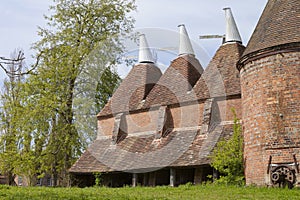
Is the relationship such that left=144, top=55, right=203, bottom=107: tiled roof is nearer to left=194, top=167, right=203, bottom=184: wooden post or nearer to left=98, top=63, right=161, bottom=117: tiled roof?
left=98, top=63, right=161, bottom=117: tiled roof

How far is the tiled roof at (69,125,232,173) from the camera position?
23.0 m

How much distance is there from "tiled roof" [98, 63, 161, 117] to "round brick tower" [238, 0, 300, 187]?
35.4 ft

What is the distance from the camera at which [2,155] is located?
1238 inches

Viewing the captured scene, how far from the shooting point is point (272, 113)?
18.5 meters

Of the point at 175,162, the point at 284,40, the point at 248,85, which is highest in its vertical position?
the point at 284,40

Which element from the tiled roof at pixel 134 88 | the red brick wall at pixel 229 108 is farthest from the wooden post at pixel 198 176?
the tiled roof at pixel 134 88

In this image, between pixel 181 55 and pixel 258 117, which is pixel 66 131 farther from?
pixel 258 117

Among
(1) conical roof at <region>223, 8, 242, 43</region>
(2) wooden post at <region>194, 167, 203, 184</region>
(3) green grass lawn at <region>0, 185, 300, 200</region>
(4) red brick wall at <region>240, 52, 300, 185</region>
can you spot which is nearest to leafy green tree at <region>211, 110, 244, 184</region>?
(4) red brick wall at <region>240, 52, 300, 185</region>

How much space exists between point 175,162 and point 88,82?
11028mm

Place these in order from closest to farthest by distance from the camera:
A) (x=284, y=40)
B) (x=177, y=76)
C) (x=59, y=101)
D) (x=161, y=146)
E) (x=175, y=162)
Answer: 1. (x=284, y=40)
2. (x=175, y=162)
3. (x=161, y=146)
4. (x=177, y=76)
5. (x=59, y=101)

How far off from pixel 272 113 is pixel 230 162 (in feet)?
10.9

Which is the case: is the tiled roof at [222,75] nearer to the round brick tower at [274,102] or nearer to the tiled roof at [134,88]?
the round brick tower at [274,102]

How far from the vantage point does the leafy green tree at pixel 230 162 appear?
810 inches

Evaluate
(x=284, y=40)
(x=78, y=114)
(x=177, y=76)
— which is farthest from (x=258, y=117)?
(x=78, y=114)
